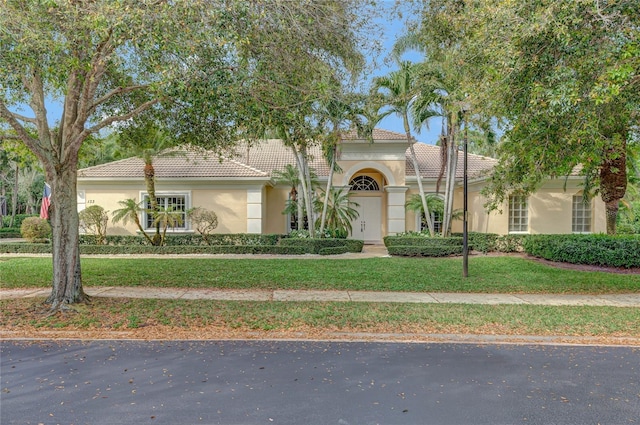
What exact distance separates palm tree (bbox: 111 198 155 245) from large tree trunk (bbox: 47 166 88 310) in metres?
10.3

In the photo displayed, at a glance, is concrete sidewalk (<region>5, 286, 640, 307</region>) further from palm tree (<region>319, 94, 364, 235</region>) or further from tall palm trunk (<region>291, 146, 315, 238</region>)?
tall palm trunk (<region>291, 146, 315, 238</region>)

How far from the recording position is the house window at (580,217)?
19.3 meters

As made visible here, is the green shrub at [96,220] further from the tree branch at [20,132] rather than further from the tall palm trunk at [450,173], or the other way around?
the tall palm trunk at [450,173]

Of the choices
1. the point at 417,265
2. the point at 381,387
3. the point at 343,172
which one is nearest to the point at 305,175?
the point at 343,172

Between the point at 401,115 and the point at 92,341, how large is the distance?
14741 mm

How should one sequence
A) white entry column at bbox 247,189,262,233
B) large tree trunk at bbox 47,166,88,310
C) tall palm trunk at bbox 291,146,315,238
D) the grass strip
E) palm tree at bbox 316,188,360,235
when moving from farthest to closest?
white entry column at bbox 247,189,262,233 → palm tree at bbox 316,188,360,235 → tall palm trunk at bbox 291,146,315,238 → large tree trunk at bbox 47,166,88,310 → the grass strip

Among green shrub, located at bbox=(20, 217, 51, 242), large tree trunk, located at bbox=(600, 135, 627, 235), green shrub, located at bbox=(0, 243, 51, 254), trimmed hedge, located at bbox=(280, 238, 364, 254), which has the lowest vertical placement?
green shrub, located at bbox=(0, 243, 51, 254)

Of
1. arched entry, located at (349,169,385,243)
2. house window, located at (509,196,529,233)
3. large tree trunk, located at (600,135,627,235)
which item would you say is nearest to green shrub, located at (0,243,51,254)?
arched entry, located at (349,169,385,243)

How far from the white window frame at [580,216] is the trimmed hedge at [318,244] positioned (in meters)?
10.4

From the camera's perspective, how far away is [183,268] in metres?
13.4

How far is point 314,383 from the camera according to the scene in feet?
16.0

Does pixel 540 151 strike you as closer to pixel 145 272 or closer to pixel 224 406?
pixel 224 406

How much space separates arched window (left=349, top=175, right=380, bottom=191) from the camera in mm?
22688

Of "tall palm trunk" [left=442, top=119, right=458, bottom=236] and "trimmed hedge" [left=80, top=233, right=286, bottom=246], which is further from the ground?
"tall palm trunk" [left=442, top=119, right=458, bottom=236]
